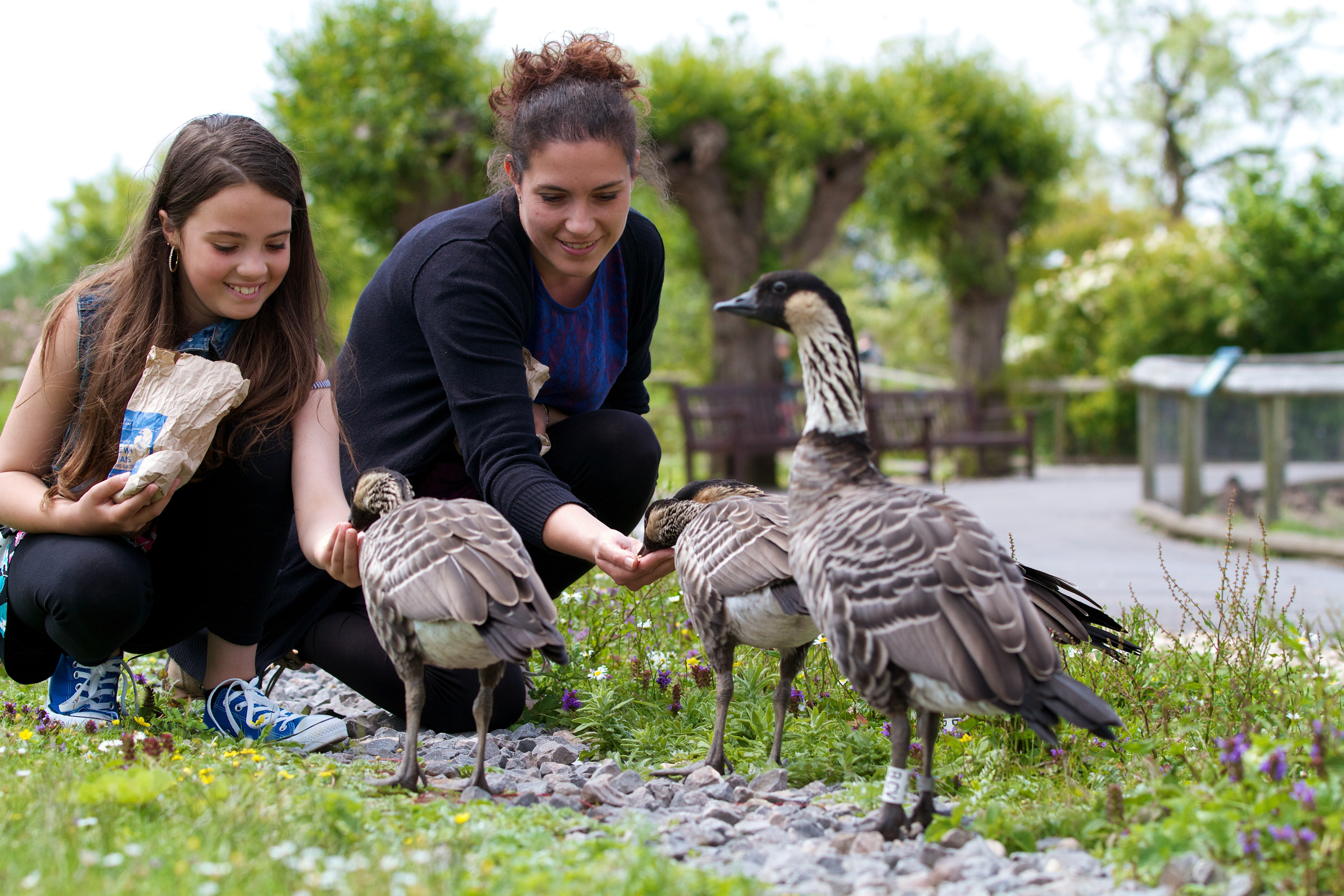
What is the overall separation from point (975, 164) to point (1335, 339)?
21.9ft

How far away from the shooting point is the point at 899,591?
267cm

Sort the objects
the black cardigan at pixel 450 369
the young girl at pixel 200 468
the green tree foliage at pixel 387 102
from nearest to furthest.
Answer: the young girl at pixel 200 468
the black cardigan at pixel 450 369
the green tree foliage at pixel 387 102

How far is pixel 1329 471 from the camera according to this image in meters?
9.37

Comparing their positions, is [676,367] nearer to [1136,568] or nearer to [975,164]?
[975,164]

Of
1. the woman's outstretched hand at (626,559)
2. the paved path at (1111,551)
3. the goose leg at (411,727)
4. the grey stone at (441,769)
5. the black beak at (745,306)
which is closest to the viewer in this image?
the goose leg at (411,727)

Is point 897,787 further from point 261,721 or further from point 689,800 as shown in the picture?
point 261,721

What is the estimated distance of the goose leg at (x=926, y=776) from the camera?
111 inches

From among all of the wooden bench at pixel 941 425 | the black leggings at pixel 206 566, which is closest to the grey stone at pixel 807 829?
the black leggings at pixel 206 566

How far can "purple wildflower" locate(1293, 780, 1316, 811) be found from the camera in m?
2.38

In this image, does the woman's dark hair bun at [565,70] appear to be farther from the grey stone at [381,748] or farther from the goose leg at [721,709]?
the grey stone at [381,748]

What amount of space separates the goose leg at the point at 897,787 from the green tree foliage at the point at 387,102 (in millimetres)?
10709

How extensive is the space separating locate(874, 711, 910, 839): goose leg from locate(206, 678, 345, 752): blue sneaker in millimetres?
1911

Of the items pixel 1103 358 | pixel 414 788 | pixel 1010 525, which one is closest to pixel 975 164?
pixel 1103 358

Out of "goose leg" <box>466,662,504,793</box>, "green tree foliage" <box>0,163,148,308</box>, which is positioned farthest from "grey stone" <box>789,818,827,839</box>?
"green tree foliage" <box>0,163,148,308</box>
